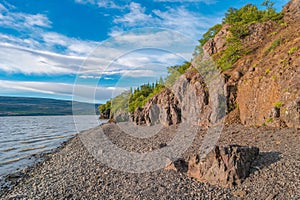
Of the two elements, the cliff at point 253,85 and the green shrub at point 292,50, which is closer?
the cliff at point 253,85

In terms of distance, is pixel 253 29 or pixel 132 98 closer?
pixel 253 29

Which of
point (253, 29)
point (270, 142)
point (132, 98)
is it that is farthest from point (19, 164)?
point (132, 98)

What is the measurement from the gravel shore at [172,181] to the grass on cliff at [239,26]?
37.2 feet

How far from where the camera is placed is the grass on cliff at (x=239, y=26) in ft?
78.4

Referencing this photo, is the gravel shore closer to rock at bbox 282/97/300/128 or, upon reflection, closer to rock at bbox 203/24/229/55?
rock at bbox 282/97/300/128

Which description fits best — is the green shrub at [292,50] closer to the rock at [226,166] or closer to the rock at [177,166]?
the rock at [226,166]

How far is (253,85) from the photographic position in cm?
1798

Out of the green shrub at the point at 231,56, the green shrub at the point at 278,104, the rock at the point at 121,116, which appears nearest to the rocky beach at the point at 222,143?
the green shrub at the point at 278,104

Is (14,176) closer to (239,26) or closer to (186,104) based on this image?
(186,104)

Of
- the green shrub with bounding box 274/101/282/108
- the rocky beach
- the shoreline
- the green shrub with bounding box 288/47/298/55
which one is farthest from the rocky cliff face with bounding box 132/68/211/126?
the shoreline

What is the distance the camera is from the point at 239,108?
1955 centimetres

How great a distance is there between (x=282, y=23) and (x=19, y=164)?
1212 inches

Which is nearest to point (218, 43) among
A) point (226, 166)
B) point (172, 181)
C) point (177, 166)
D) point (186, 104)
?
point (186, 104)

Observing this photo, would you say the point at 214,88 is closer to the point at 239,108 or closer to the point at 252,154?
the point at 239,108
